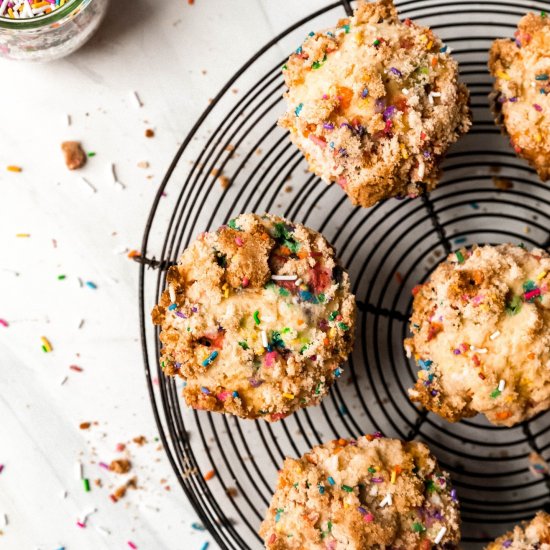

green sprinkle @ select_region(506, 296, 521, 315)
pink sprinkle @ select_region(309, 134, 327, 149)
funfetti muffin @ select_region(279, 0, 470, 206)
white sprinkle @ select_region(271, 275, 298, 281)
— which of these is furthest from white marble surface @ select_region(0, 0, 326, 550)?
green sprinkle @ select_region(506, 296, 521, 315)

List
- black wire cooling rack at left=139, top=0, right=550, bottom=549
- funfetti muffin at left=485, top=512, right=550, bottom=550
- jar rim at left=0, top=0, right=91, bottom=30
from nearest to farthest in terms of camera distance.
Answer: funfetti muffin at left=485, top=512, right=550, bottom=550 → jar rim at left=0, top=0, right=91, bottom=30 → black wire cooling rack at left=139, top=0, right=550, bottom=549

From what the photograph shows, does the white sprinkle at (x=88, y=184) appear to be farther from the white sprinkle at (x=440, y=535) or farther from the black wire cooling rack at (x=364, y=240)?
the white sprinkle at (x=440, y=535)

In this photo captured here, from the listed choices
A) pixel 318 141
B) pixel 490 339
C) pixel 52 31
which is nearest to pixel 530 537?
pixel 490 339

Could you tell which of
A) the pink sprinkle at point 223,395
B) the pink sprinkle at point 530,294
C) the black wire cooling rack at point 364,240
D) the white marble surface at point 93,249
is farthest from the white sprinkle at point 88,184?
the pink sprinkle at point 530,294

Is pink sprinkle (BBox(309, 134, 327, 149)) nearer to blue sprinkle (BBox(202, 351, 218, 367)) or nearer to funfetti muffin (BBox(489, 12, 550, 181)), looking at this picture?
funfetti muffin (BBox(489, 12, 550, 181))

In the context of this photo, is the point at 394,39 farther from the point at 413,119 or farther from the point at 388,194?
the point at 388,194

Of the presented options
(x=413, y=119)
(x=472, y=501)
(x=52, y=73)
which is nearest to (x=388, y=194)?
(x=413, y=119)
